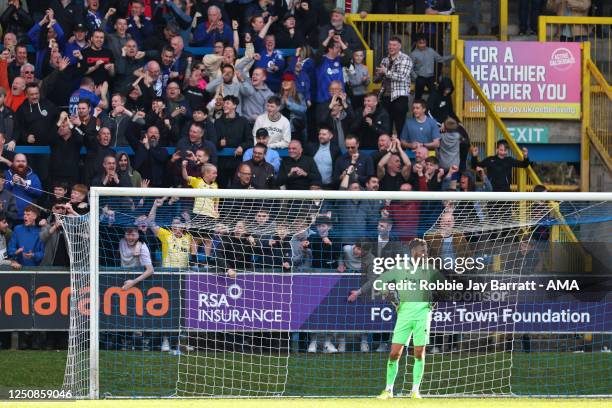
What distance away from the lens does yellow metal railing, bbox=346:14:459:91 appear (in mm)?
20766

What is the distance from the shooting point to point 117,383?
14797 mm

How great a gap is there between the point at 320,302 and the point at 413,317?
1616 millimetres

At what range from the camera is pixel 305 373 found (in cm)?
1548

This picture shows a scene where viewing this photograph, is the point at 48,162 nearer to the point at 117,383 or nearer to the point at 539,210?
the point at 117,383

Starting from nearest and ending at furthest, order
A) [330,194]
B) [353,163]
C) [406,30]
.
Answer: [330,194], [353,163], [406,30]

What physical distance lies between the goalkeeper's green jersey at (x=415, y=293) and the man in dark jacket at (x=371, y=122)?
4.83 m

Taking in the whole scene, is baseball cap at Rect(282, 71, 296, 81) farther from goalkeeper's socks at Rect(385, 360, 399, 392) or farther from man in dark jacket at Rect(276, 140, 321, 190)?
goalkeeper's socks at Rect(385, 360, 399, 392)

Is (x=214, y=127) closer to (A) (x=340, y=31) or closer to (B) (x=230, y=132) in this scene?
(B) (x=230, y=132)

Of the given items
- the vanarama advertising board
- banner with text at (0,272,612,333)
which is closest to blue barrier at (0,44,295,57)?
the vanarama advertising board

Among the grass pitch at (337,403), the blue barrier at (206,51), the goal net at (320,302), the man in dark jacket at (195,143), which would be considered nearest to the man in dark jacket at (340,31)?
the blue barrier at (206,51)

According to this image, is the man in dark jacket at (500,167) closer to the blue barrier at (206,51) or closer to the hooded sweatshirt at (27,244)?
the blue barrier at (206,51)

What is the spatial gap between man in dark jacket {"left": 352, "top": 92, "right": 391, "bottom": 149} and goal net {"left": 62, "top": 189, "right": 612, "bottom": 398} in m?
2.96

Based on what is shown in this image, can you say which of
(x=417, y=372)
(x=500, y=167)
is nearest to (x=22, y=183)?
(x=417, y=372)

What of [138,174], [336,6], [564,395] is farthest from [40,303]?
[336,6]
